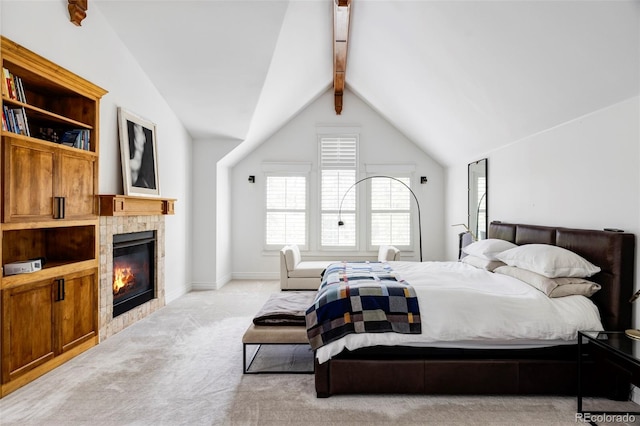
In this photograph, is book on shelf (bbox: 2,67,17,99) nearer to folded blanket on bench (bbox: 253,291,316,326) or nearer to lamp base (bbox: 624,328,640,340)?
folded blanket on bench (bbox: 253,291,316,326)

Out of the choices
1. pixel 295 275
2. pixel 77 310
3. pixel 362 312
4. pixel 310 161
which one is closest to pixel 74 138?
pixel 77 310

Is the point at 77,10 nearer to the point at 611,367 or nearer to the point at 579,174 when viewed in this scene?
the point at 579,174

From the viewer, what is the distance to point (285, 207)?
6.52m

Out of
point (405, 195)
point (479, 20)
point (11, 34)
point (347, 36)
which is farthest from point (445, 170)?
point (11, 34)

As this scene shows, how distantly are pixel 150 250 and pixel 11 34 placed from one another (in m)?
2.56

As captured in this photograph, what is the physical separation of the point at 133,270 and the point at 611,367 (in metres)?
4.27

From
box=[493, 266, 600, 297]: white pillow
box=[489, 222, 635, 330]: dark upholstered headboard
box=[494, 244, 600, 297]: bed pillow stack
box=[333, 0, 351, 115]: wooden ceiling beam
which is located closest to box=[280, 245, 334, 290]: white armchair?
box=[333, 0, 351, 115]: wooden ceiling beam

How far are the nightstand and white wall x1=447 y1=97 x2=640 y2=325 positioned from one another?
24.7 inches

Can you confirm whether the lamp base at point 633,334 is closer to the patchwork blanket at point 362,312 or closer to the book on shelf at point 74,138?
the patchwork blanket at point 362,312

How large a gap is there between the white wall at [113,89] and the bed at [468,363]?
287 centimetres

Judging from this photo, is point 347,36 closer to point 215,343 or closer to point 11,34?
point 11,34

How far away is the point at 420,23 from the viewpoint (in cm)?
331

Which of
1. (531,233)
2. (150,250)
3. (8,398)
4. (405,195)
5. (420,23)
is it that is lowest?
(8,398)

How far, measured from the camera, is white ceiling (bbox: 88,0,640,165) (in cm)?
245
